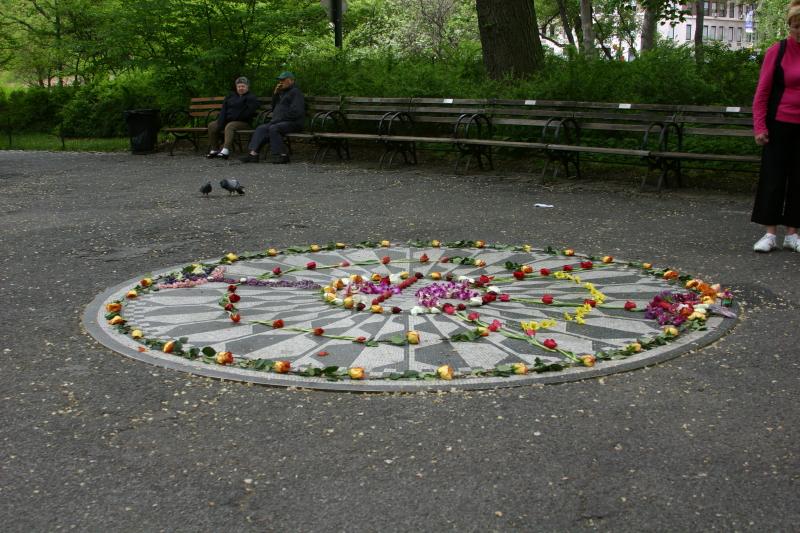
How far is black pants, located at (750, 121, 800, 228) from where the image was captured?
7898 millimetres

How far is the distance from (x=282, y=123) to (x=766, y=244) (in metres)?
9.92

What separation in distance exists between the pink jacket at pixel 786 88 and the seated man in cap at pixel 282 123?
943cm

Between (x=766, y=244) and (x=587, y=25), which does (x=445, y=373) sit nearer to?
(x=766, y=244)

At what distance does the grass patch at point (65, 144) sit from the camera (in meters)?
20.5

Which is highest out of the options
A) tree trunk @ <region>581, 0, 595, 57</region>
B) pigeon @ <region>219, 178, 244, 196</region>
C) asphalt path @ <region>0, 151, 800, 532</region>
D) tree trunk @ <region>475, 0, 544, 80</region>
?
tree trunk @ <region>581, 0, 595, 57</region>

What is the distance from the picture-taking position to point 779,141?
7.92 m

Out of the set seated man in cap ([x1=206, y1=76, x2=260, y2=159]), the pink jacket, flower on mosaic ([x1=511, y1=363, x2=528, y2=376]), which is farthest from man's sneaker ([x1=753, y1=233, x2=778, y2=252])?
seated man in cap ([x1=206, y1=76, x2=260, y2=159])

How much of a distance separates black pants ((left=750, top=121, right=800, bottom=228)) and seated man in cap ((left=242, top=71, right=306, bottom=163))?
9.46m

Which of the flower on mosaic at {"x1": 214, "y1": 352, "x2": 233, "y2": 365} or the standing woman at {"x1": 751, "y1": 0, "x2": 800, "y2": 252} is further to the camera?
the standing woman at {"x1": 751, "y1": 0, "x2": 800, "y2": 252}

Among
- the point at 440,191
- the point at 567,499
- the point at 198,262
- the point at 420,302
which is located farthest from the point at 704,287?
the point at 440,191

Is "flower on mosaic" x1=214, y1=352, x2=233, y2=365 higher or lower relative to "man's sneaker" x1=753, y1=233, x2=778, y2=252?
lower

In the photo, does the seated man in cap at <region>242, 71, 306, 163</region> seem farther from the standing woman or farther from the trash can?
the standing woman

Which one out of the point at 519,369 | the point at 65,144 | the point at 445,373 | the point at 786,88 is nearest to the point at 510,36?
the point at 786,88

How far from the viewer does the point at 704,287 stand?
629 cm
